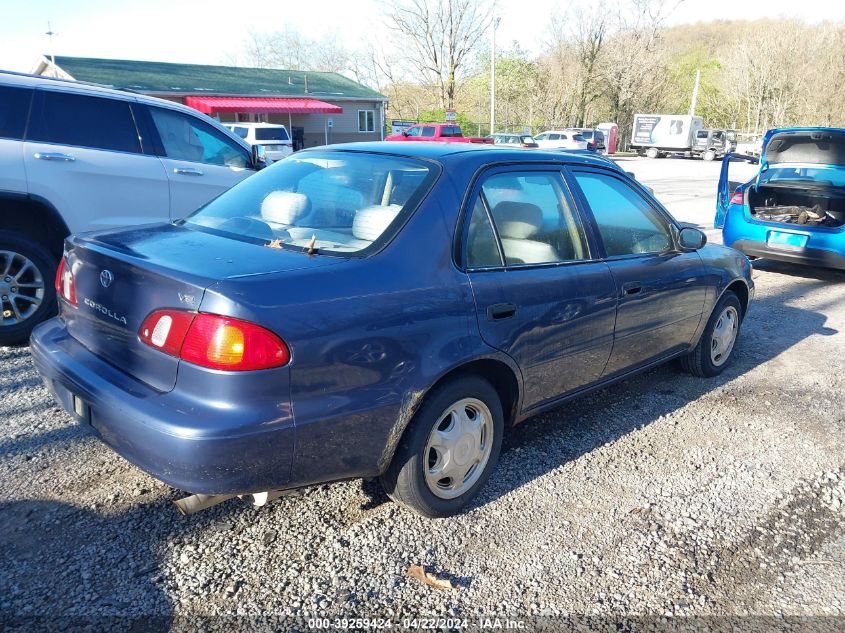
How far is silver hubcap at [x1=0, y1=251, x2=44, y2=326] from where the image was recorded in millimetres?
4754

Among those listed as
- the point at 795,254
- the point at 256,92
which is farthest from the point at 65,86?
the point at 256,92

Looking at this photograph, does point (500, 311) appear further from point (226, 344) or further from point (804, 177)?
point (804, 177)

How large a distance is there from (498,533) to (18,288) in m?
3.96

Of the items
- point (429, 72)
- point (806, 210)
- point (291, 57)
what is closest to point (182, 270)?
point (806, 210)

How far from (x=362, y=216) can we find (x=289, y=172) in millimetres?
749

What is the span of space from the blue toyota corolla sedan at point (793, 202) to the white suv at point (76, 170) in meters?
6.49

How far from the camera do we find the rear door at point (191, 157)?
229 inches

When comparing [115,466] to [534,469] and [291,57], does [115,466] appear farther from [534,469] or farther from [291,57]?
[291,57]

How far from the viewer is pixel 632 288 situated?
12.3 ft

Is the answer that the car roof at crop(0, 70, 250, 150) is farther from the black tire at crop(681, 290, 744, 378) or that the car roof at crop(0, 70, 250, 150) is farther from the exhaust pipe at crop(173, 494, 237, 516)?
the black tire at crop(681, 290, 744, 378)

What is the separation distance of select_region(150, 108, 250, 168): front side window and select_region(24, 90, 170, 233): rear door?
24 cm

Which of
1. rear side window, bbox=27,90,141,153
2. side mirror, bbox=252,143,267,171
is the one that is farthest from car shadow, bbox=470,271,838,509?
rear side window, bbox=27,90,141,153

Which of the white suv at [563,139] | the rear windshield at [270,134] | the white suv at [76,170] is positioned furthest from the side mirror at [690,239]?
the white suv at [563,139]

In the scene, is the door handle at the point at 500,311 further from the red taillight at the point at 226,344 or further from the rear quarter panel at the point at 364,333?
the red taillight at the point at 226,344
